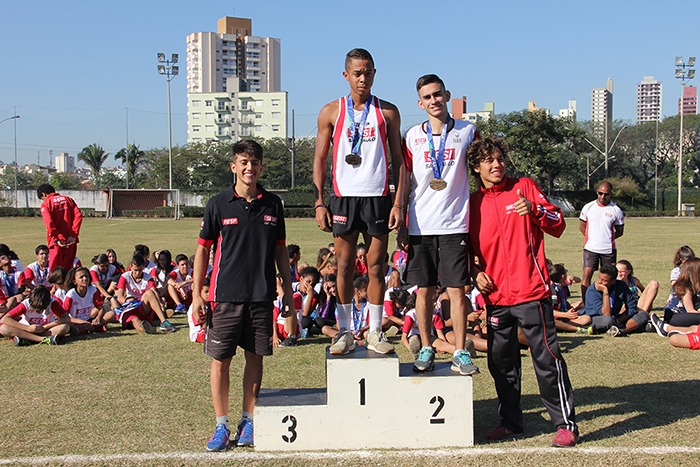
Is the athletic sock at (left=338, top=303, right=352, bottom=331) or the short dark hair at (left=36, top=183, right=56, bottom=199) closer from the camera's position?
the athletic sock at (left=338, top=303, right=352, bottom=331)

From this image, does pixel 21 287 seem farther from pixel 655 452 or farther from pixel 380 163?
pixel 655 452

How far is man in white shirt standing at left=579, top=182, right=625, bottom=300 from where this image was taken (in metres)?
12.3

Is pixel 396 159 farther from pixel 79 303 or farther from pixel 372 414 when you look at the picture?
pixel 79 303

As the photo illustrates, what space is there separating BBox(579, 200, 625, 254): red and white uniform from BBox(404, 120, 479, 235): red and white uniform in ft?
24.3

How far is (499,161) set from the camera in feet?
17.7

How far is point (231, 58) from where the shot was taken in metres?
169

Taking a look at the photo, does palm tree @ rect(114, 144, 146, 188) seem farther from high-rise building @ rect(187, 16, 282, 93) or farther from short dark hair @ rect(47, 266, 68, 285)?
short dark hair @ rect(47, 266, 68, 285)

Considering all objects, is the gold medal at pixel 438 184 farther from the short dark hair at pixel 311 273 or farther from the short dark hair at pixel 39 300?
the short dark hair at pixel 39 300

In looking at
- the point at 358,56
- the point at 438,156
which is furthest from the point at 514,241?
the point at 358,56

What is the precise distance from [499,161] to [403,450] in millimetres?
2368

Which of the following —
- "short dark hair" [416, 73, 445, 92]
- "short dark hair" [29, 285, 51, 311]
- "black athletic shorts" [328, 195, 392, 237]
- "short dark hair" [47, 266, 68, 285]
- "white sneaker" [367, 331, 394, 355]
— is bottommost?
"short dark hair" [29, 285, 51, 311]

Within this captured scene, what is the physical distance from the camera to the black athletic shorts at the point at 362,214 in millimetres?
5750

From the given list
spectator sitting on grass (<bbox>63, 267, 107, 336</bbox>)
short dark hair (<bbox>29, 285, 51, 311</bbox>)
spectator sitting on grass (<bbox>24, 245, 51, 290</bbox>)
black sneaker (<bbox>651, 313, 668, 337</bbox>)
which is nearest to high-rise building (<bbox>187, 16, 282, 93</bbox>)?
spectator sitting on grass (<bbox>24, 245, 51, 290</bbox>)

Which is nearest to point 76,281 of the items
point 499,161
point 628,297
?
point 499,161
